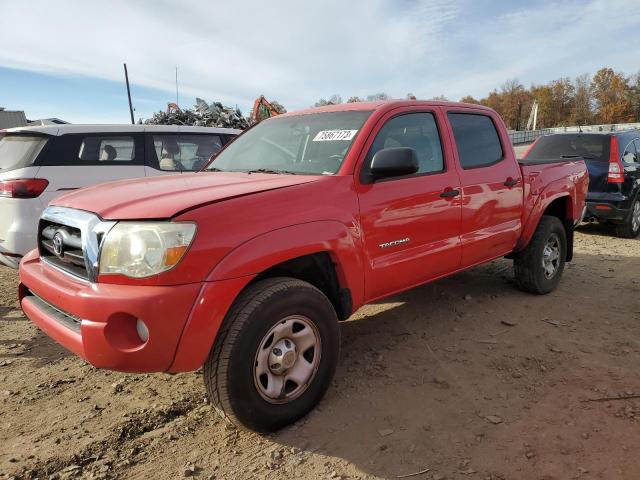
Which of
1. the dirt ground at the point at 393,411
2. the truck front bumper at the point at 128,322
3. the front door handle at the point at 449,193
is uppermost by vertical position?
the front door handle at the point at 449,193

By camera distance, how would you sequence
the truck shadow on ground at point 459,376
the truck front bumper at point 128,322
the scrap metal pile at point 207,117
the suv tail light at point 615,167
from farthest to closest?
the scrap metal pile at point 207,117 → the suv tail light at point 615,167 → the truck shadow on ground at point 459,376 → the truck front bumper at point 128,322

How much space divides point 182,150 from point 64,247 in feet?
12.3

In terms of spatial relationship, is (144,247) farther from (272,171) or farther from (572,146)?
(572,146)

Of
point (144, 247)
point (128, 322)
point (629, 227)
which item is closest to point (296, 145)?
point (144, 247)

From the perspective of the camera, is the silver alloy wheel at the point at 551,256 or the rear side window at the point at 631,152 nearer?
the silver alloy wheel at the point at 551,256

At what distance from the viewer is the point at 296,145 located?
336cm

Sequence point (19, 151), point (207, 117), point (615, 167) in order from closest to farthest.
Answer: point (19, 151) < point (615, 167) < point (207, 117)

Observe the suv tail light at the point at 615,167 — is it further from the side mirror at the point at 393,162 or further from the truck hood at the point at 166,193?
the truck hood at the point at 166,193

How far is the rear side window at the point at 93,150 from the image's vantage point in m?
4.94

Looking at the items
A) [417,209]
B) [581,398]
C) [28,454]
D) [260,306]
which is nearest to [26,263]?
[28,454]

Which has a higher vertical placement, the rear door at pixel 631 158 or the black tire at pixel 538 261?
the rear door at pixel 631 158

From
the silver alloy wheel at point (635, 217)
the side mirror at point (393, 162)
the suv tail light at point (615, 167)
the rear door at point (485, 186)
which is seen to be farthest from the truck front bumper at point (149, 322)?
the silver alloy wheel at point (635, 217)

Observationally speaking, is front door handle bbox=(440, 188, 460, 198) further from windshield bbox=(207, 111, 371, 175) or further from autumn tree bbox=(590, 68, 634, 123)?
autumn tree bbox=(590, 68, 634, 123)

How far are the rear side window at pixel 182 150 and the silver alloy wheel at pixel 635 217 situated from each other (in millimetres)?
6541
